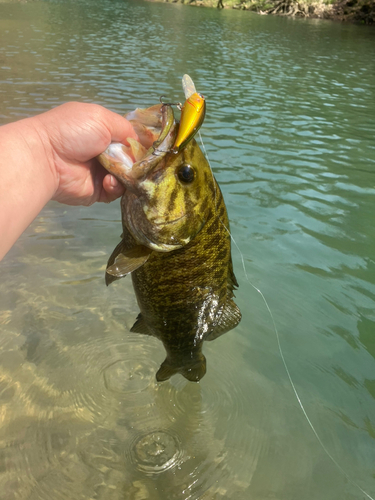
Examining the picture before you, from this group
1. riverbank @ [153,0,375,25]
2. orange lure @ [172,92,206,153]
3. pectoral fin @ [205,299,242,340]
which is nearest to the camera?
orange lure @ [172,92,206,153]

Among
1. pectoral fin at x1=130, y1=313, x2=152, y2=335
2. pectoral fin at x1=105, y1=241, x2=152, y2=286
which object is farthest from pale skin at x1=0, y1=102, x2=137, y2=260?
pectoral fin at x1=130, y1=313, x2=152, y2=335

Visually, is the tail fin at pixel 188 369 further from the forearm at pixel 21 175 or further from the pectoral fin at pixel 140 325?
the forearm at pixel 21 175

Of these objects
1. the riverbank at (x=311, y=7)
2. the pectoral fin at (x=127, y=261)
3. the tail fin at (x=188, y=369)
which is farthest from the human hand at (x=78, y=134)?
the riverbank at (x=311, y=7)

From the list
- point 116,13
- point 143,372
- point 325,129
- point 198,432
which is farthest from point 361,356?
point 116,13

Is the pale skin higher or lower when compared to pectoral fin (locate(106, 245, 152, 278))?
higher

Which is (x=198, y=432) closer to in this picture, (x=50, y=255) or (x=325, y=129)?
(x=50, y=255)

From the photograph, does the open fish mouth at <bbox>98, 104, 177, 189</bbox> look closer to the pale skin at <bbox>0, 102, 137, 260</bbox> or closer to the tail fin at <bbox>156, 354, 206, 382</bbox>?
the pale skin at <bbox>0, 102, 137, 260</bbox>

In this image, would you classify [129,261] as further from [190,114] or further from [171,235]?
[190,114]

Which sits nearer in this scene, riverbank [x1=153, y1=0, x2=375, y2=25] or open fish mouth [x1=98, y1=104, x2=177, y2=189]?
open fish mouth [x1=98, y1=104, x2=177, y2=189]
